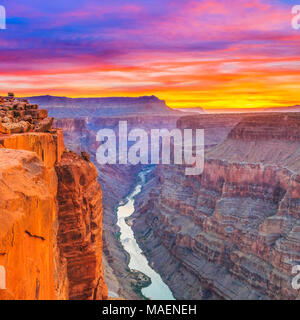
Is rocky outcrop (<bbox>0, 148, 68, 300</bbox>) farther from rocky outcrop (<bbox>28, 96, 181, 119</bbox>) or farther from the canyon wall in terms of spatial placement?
rocky outcrop (<bbox>28, 96, 181, 119</bbox>)

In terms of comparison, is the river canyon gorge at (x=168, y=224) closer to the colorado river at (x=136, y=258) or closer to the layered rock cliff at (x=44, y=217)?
the layered rock cliff at (x=44, y=217)

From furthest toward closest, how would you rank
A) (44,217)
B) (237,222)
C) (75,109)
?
(75,109), (237,222), (44,217)

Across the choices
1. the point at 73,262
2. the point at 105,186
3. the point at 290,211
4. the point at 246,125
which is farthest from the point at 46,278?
the point at 105,186

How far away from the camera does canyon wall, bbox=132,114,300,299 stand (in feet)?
131

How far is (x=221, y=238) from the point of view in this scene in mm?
47594

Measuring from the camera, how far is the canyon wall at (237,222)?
1575 inches

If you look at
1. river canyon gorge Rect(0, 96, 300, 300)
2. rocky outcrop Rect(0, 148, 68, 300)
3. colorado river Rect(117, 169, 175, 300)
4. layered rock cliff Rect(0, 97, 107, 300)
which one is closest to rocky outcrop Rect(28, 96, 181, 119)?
colorado river Rect(117, 169, 175, 300)

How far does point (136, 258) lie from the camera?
185 feet

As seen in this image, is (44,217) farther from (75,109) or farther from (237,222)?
(75,109)

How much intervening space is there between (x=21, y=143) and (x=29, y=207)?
841cm

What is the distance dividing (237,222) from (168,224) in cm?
1577

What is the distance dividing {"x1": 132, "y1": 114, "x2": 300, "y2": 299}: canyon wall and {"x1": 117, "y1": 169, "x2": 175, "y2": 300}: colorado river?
1122mm

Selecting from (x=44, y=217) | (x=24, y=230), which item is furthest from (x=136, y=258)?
(x=24, y=230)
